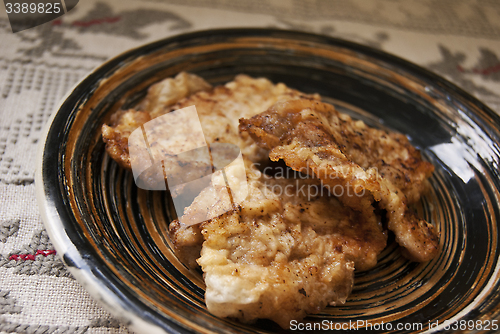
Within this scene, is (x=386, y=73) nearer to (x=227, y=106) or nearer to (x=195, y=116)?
(x=227, y=106)

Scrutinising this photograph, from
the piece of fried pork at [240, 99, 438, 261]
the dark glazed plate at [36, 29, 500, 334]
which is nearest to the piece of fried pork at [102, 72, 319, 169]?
the dark glazed plate at [36, 29, 500, 334]

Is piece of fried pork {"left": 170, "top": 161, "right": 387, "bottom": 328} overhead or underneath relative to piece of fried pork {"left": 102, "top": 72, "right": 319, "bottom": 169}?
underneath

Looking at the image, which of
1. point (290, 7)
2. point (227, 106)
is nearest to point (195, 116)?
point (227, 106)

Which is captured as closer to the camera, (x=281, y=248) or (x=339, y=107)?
(x=281, y=248)

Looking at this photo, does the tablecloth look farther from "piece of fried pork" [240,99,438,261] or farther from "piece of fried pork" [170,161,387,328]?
"piece of fried pork" [240,99,438,261]

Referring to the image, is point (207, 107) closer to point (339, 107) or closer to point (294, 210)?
point (294, 210)

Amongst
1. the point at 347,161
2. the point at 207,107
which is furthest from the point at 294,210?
the point at 207,107
